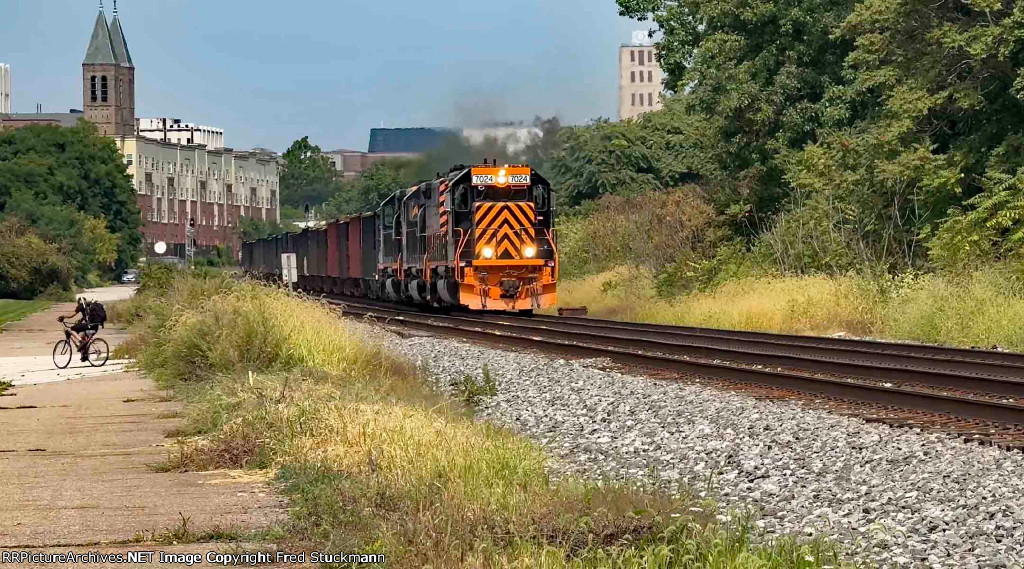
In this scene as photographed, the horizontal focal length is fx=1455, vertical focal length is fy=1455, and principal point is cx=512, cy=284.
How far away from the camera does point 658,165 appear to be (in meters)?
60.4

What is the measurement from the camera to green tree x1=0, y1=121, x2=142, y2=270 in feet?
340

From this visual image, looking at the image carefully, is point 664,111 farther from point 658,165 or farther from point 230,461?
point 230,461

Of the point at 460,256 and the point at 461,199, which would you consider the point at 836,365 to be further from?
the point at 461,199

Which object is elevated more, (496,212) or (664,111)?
(664,111)

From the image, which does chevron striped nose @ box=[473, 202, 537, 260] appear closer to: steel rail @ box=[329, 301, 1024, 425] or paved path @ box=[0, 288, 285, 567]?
steel rail @ box=[329, 301, 1024, 425]

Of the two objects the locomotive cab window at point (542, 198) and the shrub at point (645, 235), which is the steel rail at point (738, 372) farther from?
the shrub at point (645, 235)

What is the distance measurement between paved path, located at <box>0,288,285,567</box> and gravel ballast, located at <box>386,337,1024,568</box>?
100 inches

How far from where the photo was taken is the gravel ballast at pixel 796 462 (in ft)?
25.2

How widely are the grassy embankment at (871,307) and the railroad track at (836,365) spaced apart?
2.14 meters

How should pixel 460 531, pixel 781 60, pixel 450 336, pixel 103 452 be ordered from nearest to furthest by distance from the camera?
pixel 460 531
pixel 103 452
pixel 450 336
pixel 781 60

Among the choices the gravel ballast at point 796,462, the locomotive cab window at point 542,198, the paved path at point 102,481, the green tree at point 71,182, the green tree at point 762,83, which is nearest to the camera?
the gravel ballast at point 796,462

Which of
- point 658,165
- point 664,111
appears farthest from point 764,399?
point 664,111

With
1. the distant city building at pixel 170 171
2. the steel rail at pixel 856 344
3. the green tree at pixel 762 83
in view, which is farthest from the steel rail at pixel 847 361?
the distant city building at pixel 170 171

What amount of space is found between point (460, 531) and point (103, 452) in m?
5.56
